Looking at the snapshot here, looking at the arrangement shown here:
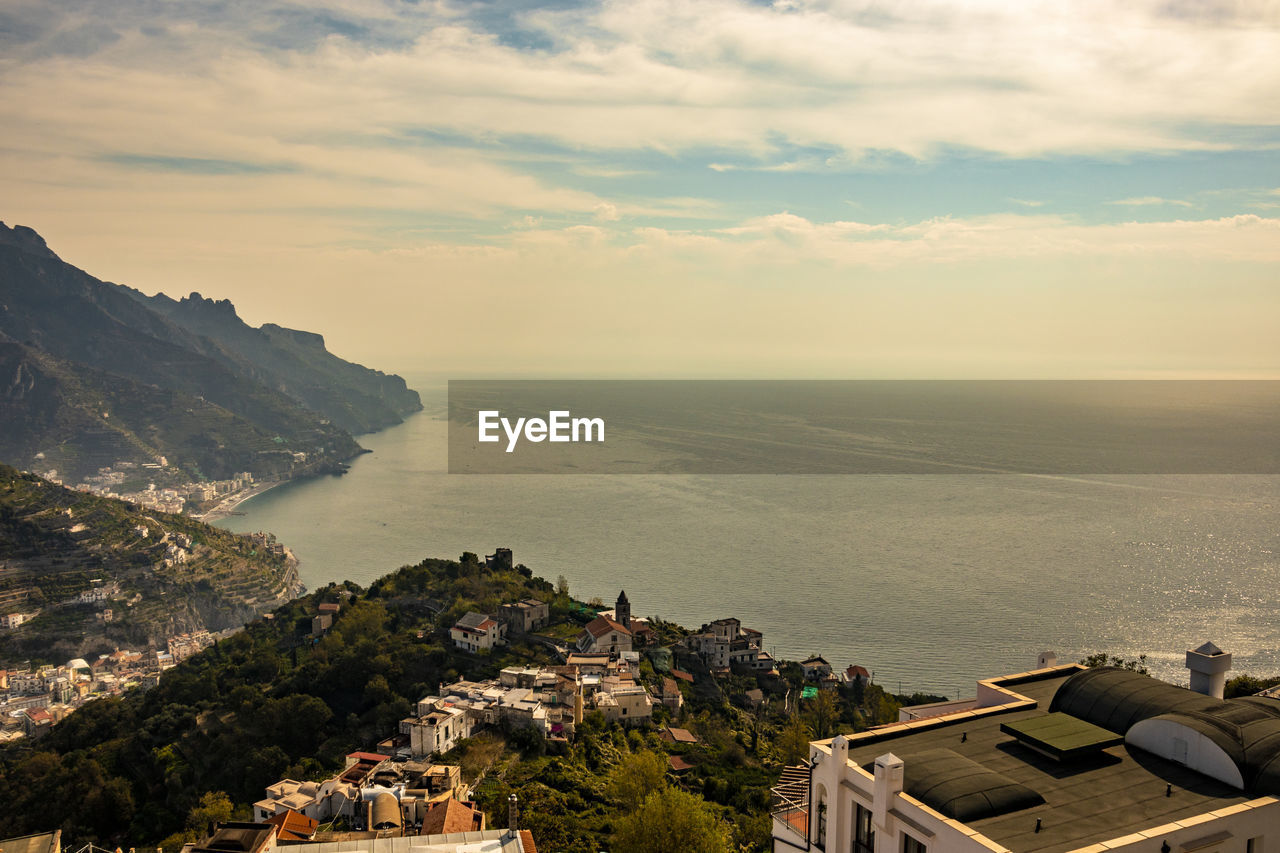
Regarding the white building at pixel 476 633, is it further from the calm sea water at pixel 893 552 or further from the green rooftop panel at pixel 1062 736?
the green rooftop panel at pixel 1062 736

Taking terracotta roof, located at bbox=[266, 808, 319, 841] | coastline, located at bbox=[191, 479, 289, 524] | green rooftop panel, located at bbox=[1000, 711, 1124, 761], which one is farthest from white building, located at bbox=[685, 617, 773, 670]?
coastline, located at bbox=[191, 479, 289, 524]

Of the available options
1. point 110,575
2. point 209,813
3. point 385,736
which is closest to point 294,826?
point 209,813

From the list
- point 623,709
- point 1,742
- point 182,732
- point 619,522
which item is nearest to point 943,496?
point 619,522

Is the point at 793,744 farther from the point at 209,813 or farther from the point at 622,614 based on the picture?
the point at 209,813

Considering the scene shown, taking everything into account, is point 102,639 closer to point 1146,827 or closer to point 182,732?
point 182,732

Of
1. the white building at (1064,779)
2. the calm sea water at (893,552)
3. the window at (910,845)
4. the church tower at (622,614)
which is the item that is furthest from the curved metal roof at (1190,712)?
the church tower at (622,614)
